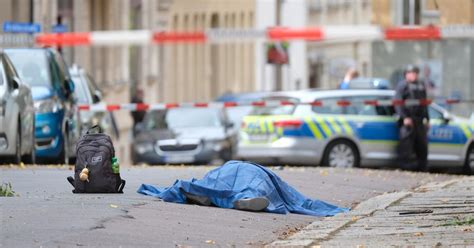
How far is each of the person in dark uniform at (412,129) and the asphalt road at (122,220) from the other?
32.6 feet

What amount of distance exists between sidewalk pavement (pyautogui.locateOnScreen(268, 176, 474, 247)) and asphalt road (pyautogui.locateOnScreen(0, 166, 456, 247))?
1.05 feet

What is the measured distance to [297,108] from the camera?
1097 inches

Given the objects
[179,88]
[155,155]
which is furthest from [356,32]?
[179,88]

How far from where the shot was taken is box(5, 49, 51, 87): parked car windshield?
981 inches

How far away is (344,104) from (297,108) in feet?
2.53

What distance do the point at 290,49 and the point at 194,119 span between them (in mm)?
26539

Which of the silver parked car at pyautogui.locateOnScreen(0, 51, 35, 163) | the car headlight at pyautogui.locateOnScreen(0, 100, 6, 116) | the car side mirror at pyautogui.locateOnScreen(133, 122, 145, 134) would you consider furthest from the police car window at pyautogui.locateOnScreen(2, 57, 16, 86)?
the car side mirror at pyautogui.locateOnScreen(133, 122, 145, 134)

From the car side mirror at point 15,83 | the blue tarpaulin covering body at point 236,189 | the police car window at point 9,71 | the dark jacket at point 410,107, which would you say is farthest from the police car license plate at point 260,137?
the blue tarpaulin covering body at point 236,189

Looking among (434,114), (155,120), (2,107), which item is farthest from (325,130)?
(2,107)

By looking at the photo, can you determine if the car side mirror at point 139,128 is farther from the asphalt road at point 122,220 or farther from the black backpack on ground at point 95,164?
the black backpack on ground at point 95,164

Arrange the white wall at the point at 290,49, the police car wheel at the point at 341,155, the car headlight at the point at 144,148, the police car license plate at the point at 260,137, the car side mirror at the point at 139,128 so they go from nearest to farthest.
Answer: the police car wheel at the point at 341,155
the police car license plate at the point at 260,137
the car headlight at the point at 144,148
the car side mirror at the point at 139,128
the white wall at the point at 290,49

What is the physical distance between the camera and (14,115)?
21.5 m

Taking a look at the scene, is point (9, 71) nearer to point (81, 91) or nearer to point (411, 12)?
point (81, 91)

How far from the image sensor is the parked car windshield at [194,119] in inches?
1300
